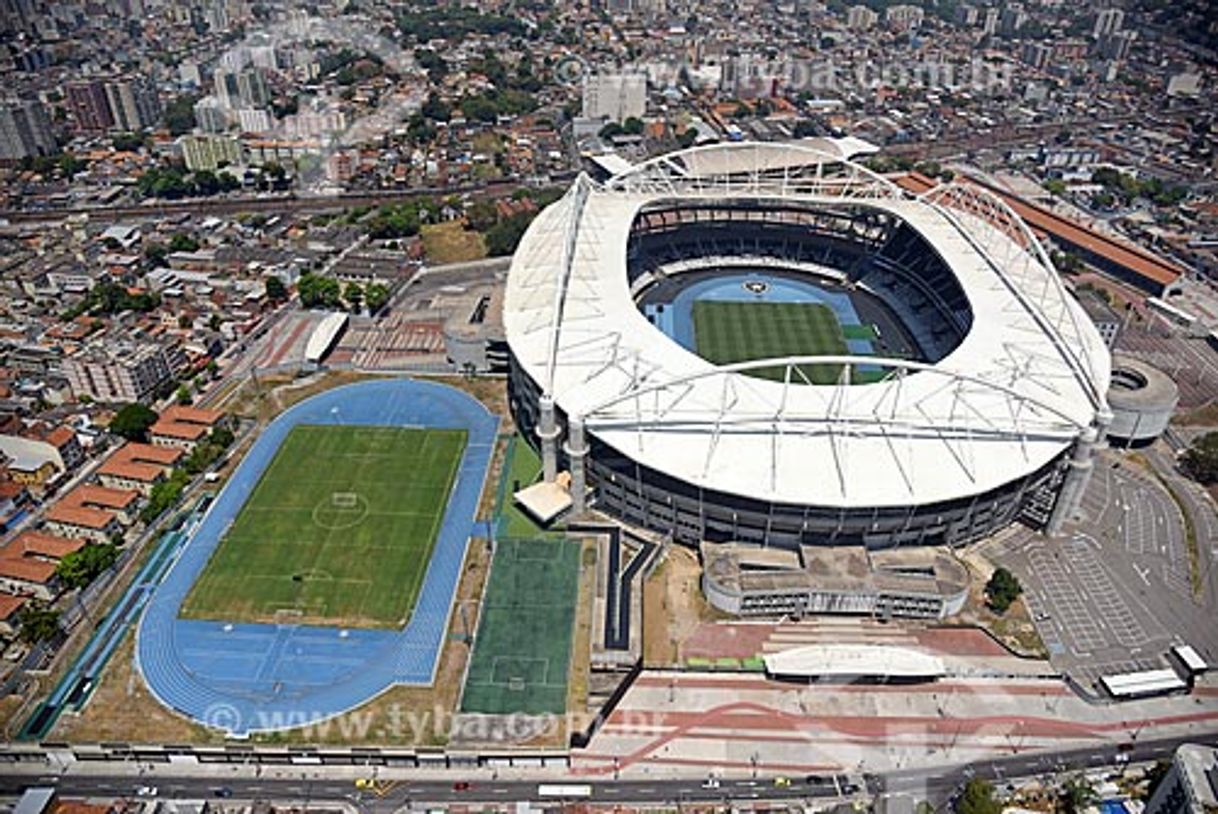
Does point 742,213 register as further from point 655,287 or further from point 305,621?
point 305,621

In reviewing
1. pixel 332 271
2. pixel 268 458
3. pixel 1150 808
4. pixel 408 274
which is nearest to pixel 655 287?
pixel 408 274

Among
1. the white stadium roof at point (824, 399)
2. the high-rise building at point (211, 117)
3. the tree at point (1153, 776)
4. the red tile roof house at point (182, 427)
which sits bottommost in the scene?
the tree at point (1153, 776)

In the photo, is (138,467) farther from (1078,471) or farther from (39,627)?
(1078,471)

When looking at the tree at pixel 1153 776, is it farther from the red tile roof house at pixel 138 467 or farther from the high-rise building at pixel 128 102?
the high-rise building at pixel 128 102

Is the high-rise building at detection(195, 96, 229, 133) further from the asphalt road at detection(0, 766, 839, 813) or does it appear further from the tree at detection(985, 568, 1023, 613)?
the tree at detection(985, 568, 1023, 613)

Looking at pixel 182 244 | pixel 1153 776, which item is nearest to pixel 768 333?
pixel 1153 776

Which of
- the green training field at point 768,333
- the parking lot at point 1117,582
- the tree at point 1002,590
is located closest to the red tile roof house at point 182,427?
the green training field at point 768,333

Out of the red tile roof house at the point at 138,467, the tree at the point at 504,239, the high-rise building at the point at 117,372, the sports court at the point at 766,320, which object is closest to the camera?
the red tile roof house at the point at 138,467
